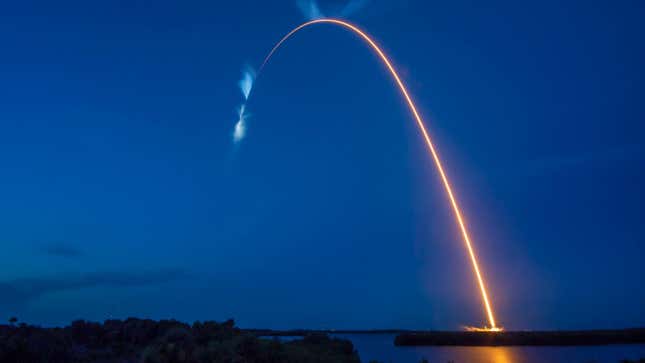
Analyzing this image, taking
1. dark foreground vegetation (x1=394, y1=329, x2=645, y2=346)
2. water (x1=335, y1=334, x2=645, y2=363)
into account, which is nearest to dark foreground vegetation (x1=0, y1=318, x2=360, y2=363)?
water (x1=335, y1=334, x2=645, y2=363)

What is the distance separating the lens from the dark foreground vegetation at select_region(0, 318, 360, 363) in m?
22.2

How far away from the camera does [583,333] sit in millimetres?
91125

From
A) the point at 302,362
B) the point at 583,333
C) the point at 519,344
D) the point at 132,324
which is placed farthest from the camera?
the point at 583,333

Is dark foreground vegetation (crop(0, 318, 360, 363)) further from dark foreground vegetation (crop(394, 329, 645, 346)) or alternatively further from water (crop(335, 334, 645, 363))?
dark foreground vegetation (crop(394, 329, 645, 346))

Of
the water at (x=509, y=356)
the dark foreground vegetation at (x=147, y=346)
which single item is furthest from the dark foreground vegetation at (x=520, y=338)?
the dark foreground vegetation at (x=147, y=346)

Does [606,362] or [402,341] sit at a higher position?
[402,341]

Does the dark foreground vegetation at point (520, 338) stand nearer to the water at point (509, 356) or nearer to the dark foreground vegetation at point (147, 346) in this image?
the water at point (509, 356)

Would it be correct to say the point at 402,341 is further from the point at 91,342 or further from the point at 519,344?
the point at 91,342

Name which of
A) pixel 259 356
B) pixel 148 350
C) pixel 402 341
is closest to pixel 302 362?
pixel 259 356

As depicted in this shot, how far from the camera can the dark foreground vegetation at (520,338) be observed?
86.3 meters

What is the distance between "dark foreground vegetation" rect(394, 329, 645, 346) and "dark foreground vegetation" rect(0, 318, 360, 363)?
54.5m

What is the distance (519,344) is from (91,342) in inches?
2740

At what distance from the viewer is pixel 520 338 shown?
292 feet

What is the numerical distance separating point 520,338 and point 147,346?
3035 inches
